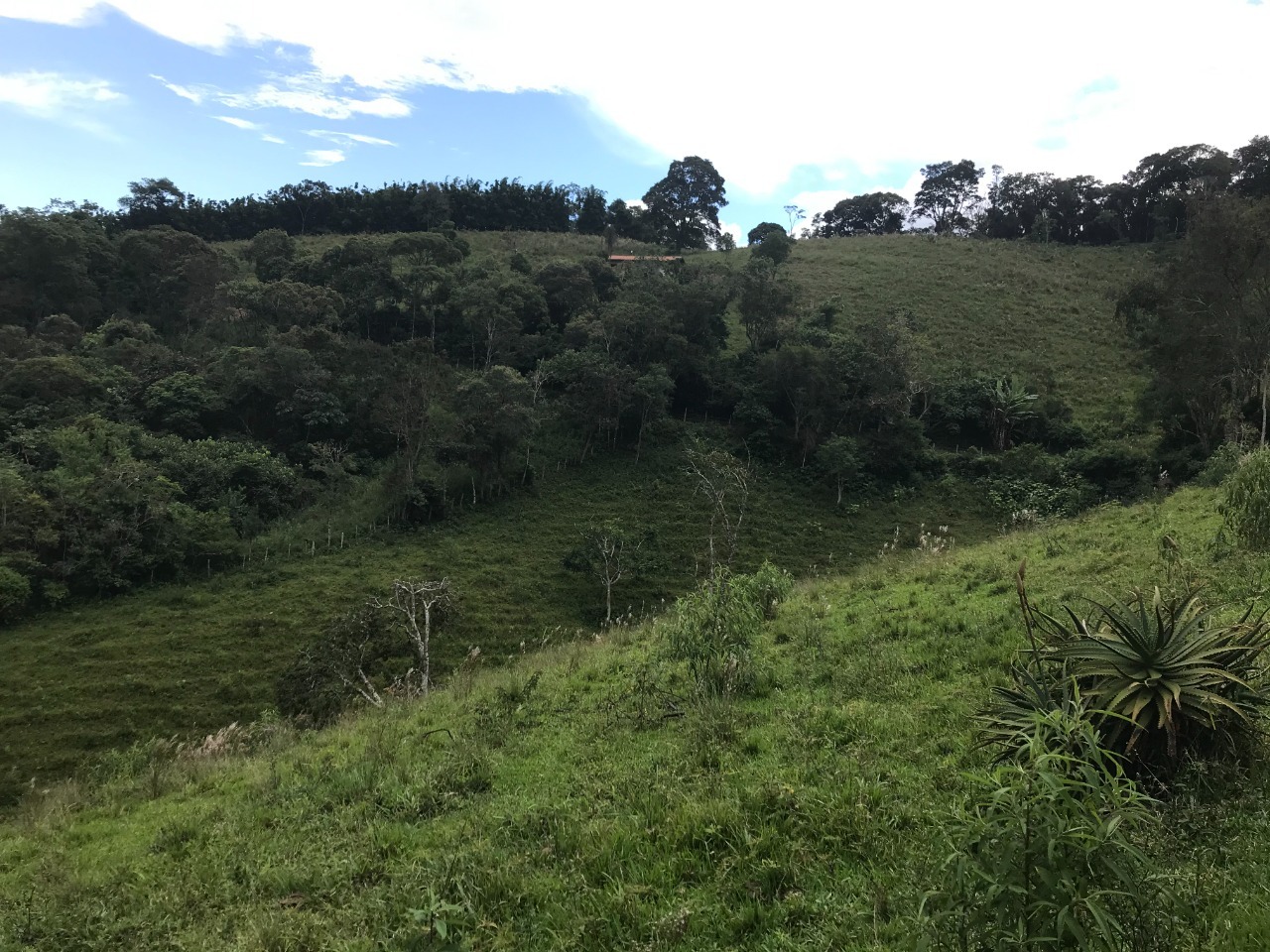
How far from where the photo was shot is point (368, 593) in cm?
2325

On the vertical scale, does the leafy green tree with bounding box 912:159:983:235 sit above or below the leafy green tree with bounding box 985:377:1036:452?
above

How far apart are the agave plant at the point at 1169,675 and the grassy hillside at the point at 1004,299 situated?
3517 cm

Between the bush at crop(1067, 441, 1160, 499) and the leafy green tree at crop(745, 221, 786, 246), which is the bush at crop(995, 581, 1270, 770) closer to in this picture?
the bush at crop(1067, 441, 1160, 499)

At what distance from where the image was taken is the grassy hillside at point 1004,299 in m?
39.2

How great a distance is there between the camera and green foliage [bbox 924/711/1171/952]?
7.64 ft

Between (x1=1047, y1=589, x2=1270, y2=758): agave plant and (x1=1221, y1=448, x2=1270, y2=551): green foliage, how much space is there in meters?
4.98

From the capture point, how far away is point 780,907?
11.8 feet

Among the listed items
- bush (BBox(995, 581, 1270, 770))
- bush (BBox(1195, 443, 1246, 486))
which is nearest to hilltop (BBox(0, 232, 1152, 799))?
bush (BBox(1195, 443, 1246, 486))

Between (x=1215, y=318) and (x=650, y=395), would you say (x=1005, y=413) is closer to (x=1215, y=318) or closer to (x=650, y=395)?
(x=1215, y=318)

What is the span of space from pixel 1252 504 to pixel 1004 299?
159ft

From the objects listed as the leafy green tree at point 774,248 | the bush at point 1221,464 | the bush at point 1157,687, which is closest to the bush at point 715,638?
the bush at point 1157,687

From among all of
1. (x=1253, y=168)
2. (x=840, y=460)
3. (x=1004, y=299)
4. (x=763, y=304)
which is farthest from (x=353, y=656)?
(x=1253, y=168)

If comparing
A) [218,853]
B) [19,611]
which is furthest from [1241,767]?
[19,611]

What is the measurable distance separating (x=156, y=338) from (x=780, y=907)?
149ft
